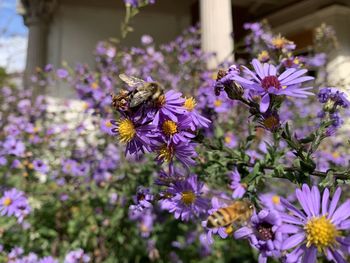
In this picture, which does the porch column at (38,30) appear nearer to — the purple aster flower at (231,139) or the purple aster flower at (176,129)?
the purple aster flower at (231,139)

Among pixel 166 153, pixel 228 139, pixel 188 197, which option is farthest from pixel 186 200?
pixel 228 139

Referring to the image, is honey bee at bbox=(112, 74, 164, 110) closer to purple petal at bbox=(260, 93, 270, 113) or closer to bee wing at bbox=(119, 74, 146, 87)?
bee wing at bbox=(119, 74, 146, 87)

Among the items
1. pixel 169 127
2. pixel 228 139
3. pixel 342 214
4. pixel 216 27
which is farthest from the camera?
pixel 216 27

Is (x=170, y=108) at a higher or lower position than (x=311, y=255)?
higher

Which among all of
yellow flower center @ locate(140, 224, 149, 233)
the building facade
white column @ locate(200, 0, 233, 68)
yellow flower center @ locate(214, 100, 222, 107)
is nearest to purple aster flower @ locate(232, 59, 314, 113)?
yellow flower center @ locate(214, 100, 222, 107)

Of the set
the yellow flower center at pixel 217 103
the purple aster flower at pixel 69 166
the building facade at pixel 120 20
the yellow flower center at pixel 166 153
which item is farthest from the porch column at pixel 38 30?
the yellow flower center at pixel 166 153

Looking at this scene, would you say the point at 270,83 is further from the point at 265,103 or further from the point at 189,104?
the point at 189,104

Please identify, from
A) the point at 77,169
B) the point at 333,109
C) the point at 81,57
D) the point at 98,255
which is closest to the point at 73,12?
the point at 81,57
